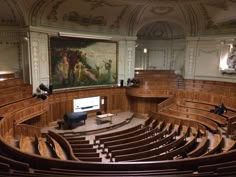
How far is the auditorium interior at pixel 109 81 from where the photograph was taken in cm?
687

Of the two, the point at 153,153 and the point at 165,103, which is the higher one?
the point at 165,103

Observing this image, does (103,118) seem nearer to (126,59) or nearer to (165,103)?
(165,103)

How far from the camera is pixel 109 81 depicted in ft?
41.5

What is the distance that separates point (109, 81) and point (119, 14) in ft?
13.1

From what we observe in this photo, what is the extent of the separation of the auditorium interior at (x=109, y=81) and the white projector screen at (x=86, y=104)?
56 mm

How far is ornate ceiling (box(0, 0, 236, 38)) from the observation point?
28.9 feet

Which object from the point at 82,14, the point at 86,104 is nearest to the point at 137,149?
the point at 86,104

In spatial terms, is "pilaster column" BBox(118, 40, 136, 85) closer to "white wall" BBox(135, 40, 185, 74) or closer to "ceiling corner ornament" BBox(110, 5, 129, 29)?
"ceiling corner ornament" BBox(110, 5, 129, 29)

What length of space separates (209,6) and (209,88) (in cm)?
447

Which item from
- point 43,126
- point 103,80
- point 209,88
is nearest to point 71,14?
point 103,80

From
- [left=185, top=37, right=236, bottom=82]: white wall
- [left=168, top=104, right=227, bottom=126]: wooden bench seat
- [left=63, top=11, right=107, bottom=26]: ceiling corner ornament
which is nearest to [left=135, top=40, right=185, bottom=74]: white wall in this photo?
[left=185, top=37, right=236, bottom=82]: white wall

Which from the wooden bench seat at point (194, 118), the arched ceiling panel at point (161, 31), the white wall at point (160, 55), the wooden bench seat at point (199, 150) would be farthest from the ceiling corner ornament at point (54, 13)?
the wooden bench seat at point (199, 150)

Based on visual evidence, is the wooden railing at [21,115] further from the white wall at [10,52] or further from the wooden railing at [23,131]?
the white wall at [10,52]

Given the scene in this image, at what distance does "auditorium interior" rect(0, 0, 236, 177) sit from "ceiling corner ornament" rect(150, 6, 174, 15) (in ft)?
0.18
